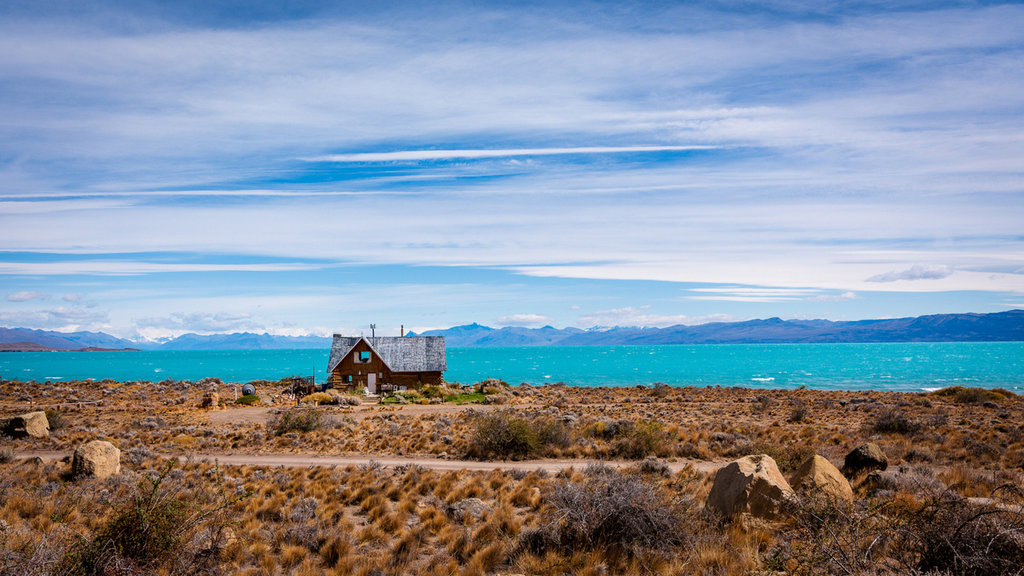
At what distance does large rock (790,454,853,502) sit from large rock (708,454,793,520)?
0.53 m

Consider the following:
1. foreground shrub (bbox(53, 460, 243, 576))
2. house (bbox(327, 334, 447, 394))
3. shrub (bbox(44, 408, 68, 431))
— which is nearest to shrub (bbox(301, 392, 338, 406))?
house (bbox(327, 334, 447, 394))

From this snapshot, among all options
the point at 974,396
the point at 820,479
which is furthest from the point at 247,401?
the point at 974,396

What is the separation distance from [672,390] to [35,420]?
47871 millimetres

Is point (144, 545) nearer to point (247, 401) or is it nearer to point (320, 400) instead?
point (320, 400)

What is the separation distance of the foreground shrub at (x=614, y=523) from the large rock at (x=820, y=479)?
2.83 meters

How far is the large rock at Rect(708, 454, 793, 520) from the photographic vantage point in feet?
33.9

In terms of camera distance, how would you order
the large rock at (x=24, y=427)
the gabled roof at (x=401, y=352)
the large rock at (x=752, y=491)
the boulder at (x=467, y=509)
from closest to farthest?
the large rock at (x=752, y=491)
the boulder at (x=467, y=509)
the large rock at (x=24, y=427)
the gabled roof at (x=401, y=352)

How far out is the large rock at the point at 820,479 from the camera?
425 inches

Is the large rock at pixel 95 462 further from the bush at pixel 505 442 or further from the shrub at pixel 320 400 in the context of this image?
the shrub at pixel 320 400

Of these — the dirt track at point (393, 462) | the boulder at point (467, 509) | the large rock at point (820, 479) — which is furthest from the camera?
the dirt track at point (393, 462)

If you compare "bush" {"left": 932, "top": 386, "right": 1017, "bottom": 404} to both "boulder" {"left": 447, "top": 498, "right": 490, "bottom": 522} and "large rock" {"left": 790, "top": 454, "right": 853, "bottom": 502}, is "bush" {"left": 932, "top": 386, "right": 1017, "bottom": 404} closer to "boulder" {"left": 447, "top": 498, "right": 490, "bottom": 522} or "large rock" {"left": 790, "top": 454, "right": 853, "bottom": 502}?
"large rock" {"left": 790, "top": 454, "right": 853, "bottom": 502}

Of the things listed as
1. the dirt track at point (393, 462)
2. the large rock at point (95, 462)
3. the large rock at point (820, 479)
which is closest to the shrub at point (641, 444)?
the dirt track at point (393, 462)

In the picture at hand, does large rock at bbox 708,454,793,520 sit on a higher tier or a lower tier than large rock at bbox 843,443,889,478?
higher

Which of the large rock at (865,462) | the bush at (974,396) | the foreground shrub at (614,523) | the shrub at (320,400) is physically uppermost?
the foreground shrub at (614,523)
